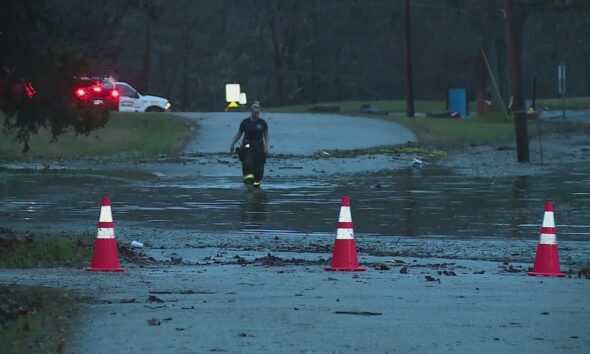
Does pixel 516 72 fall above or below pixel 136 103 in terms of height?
above

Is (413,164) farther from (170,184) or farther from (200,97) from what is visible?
(200,97)

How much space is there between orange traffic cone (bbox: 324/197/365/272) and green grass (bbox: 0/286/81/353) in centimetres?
322

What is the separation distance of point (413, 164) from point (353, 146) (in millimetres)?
5580

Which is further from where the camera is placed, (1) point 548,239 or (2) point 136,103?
(2) point 136,103

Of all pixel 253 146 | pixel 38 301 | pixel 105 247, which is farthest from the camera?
pixel 253 146

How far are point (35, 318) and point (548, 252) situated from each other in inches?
229

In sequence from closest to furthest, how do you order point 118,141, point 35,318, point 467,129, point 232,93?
point 35,318, point 118,141, point 467,129, point 232,93

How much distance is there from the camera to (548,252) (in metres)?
13.3

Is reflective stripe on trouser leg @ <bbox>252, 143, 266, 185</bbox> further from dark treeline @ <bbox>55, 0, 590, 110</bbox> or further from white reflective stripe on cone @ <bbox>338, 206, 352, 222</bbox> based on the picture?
dark treeline @ <bbox>55, 0, 590, 110</bbox>

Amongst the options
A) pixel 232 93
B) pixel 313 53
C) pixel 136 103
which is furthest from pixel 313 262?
pixel 313 53

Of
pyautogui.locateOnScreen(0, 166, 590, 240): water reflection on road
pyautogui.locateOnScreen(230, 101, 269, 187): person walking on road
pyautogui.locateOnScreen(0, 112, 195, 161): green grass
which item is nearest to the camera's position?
pyautogui.locateOnScreen(0, 166, 590, 240): water reflection on road

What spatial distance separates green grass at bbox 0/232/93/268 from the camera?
47.3ft

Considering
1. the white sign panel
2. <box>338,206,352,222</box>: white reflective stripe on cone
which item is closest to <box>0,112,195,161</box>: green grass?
the white sign panel

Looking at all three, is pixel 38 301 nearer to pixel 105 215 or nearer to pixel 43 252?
pixel 105 215
